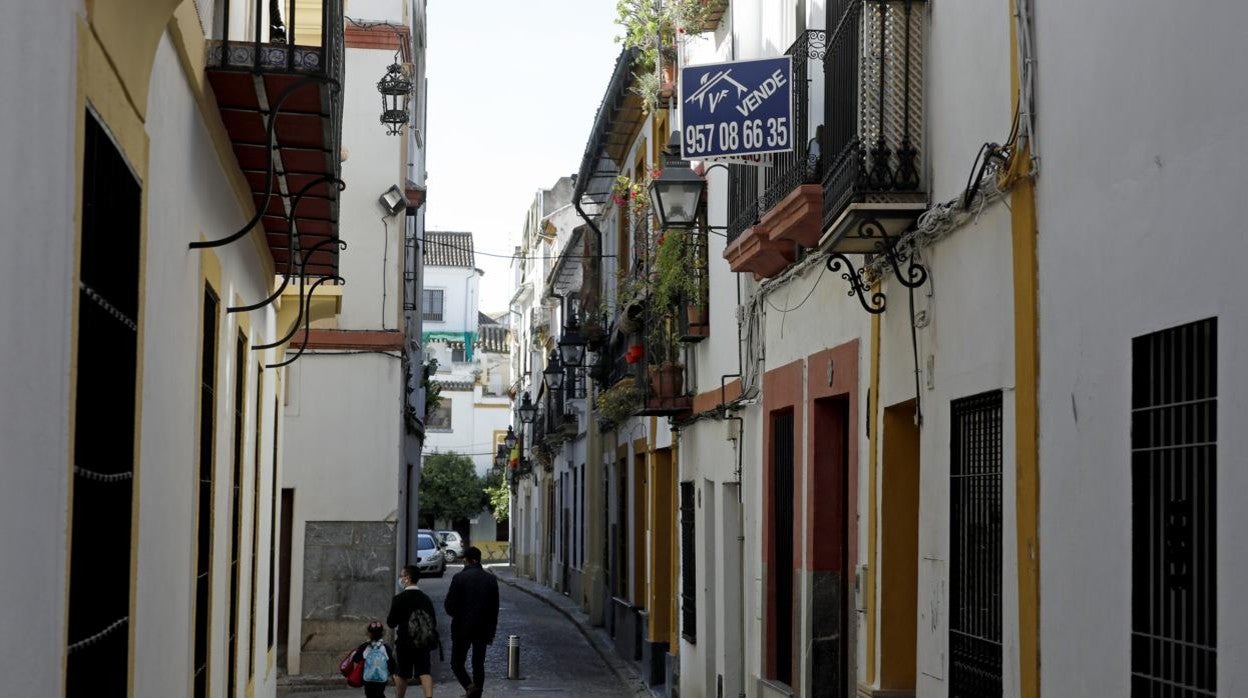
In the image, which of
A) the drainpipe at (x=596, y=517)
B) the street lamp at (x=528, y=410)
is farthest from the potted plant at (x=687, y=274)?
the street lamp at (x=528, y=410)

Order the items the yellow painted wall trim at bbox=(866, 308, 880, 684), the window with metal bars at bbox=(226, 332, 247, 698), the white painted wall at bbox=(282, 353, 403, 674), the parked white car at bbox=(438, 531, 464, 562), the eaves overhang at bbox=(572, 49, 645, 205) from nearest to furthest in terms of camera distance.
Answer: the yellow painted wall trim at bbox=(866, 308, 880, 684)
the window with metal bars at bbox=(226, 332, 247, 698)
the white painted wall at bbox=(282, 353, 403, 674)
the eaves overhang at bbox=(572, 49, 645, 205)
the parked white car at bbox=(438, 531, 464, 562)

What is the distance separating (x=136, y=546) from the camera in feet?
19.2

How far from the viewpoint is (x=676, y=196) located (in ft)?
46.3

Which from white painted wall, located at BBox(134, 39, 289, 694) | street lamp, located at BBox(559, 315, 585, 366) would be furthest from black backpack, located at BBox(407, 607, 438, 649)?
street lamp, located at BBox(559, 315, 585, 366)

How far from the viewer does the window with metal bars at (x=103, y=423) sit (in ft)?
15.5

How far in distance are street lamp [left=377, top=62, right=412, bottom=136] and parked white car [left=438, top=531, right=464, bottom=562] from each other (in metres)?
38.4

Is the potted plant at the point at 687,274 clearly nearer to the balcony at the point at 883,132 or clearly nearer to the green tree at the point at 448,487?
the balcony at the point at 883,132

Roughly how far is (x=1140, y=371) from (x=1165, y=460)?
35 centimetres

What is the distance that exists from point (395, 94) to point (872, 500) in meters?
9.92

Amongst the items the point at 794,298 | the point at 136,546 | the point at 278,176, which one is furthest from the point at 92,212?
the point at 794,298

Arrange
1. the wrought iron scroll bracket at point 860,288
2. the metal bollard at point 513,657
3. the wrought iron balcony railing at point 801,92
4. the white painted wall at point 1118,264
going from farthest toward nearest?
the metal bollard at point 513,657 < the wrought iron balcony railing at point 801,92 < the wrought iron scroll bracket at point 860,288 < the white painted wall at point 1118,264

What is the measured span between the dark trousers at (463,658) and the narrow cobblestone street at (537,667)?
110 centimetres

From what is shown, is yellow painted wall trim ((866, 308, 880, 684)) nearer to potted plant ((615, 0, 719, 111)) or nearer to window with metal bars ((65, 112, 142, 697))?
window with metal bars ((65, 112, 142, 697))

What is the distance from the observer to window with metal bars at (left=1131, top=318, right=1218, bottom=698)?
5.44 m
